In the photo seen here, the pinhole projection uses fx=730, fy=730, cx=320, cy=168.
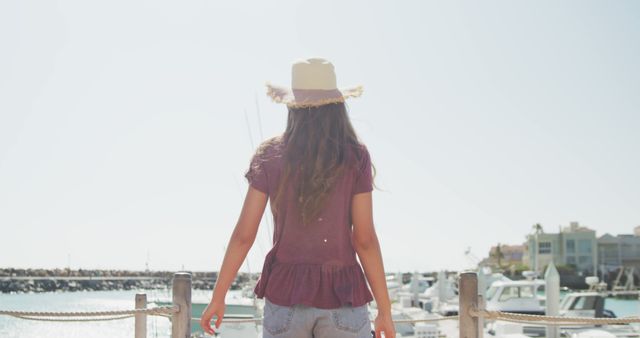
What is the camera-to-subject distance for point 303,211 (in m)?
3.18

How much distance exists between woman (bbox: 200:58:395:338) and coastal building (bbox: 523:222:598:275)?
101476 mm

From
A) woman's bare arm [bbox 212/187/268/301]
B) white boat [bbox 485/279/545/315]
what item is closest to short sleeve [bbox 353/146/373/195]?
woman's bare arm [bbox 212/187/268/301]

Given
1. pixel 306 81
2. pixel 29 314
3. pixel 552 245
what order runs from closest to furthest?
1. pixel 306 81
2. pixel 29 314
3. pixel 552 245

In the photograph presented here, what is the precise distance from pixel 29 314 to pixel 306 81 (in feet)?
12.1

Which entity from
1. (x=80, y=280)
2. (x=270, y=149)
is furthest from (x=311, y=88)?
(x=80, y=280)

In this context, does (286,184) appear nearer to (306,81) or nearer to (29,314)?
(306,81)

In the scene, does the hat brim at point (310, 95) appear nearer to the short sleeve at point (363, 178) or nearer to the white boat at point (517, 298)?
the short sleeve at point (363, 178)

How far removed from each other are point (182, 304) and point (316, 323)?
2601 mm

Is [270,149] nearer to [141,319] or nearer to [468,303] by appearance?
[468,303]

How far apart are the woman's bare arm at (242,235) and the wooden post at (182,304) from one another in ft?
7.50

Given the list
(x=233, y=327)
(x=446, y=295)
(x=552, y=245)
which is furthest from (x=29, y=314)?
(x=552, y=245)

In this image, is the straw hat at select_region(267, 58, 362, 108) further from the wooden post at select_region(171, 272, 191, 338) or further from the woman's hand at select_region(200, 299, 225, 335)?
the wooden post at select_region(171, 272, 191, 338)

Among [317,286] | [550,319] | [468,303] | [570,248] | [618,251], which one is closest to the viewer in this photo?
[317,286]

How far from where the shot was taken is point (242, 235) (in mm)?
3350
